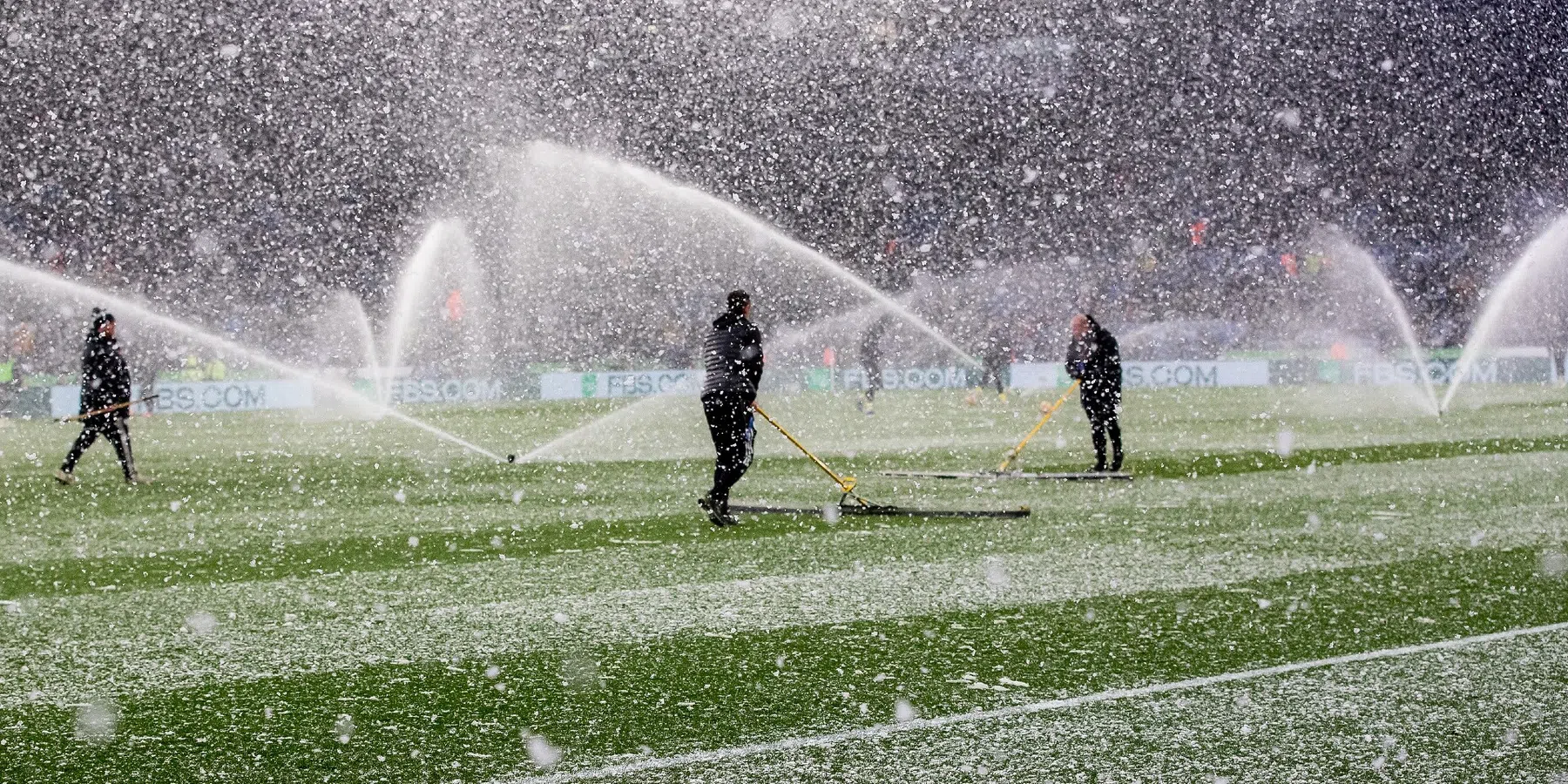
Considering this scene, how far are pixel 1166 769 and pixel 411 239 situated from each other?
53.4 m

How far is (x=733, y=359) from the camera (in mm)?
11195

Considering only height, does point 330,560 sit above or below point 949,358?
below

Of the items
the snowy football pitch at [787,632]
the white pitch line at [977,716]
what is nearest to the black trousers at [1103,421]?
the snowy football pitch at [787,632]

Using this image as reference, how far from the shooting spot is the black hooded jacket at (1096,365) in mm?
15656

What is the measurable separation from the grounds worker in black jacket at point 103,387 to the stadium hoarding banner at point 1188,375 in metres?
33.3

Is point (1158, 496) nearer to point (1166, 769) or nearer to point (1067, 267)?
point (1166, 769)

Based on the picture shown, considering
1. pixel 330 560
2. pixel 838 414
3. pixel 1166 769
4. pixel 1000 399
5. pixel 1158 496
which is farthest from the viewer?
pixel 1000 399

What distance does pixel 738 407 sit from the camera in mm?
11320

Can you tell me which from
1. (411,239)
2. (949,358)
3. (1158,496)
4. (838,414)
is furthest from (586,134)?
(1158,496)

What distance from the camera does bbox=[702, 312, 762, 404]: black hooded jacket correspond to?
11.2 m

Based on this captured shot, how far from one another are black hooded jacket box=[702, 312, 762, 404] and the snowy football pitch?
1.06 m

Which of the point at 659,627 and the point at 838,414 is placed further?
the point at 838,414

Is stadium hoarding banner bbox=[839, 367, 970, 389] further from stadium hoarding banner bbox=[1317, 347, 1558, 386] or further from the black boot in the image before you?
the black boot

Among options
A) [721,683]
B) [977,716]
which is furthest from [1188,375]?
[977,716]
